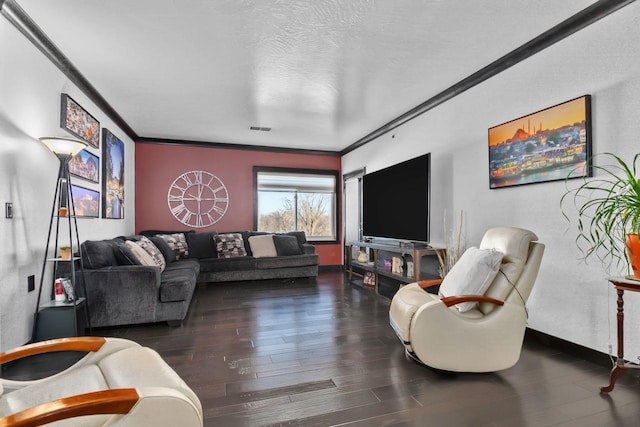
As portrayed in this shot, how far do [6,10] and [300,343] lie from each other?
330cm

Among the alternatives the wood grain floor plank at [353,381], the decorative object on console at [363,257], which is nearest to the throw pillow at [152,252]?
the wood grain floor plank at [353,381]

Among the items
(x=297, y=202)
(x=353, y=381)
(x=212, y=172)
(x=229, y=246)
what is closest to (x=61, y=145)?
(x=353, y=381)

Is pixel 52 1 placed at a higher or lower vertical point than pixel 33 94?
higher

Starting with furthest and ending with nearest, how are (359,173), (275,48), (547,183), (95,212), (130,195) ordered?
(359,173)
(130,195)
(95,212)
(275,48)
(547,183)

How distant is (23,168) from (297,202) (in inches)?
186

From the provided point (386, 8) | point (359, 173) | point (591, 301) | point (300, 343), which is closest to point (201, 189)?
point (359, 173)

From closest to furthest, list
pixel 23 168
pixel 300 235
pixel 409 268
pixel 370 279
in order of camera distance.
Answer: pixel 23 168
pixel 409 268
pixel 370 279
pixel 300 235

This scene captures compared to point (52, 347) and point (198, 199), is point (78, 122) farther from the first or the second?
point (52, 347)

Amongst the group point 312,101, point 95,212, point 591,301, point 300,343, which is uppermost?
point 312,101

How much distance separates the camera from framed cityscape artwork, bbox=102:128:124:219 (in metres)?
4.42

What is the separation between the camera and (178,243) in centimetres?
557

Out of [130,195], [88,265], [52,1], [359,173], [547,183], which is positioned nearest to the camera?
[52,1]

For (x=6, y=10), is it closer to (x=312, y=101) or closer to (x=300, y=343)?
(x=312, y=101)

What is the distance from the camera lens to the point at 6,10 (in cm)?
236
